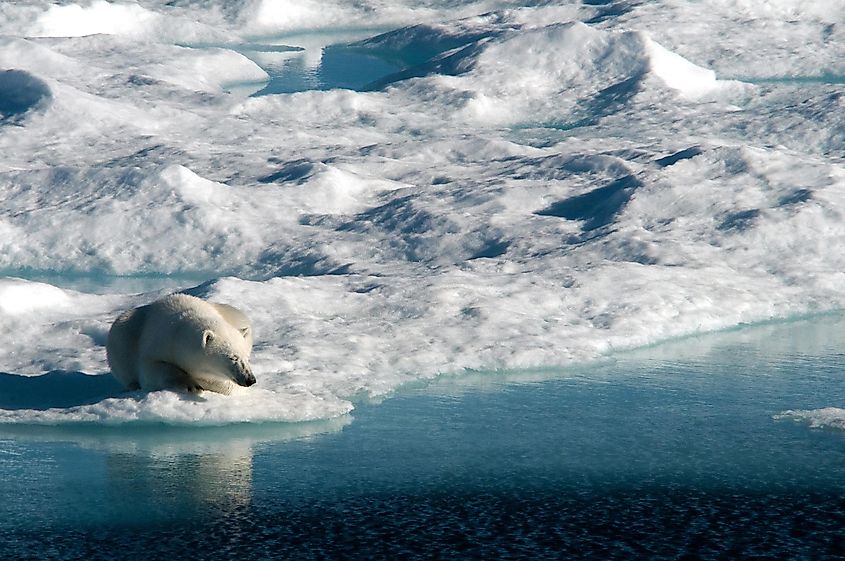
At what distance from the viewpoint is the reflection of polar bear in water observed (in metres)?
6.72

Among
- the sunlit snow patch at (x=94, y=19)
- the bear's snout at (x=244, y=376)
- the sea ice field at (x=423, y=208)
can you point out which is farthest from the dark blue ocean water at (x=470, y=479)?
the sunlit snow patch at (x=94, y=19)

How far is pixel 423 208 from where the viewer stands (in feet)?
38.4

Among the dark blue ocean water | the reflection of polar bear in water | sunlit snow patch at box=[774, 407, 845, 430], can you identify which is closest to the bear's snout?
the reflection of polar bear in water

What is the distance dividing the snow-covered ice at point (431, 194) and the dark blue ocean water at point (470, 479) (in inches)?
13.6

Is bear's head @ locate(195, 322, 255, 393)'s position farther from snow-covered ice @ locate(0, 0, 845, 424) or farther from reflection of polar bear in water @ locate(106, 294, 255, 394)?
snow-covered ice @ locate(0, 0, 845, 424)

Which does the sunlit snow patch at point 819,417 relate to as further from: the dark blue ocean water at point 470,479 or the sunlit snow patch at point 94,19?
the sunlit snow patch at point 94,19

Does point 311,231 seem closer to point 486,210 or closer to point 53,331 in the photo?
point 486,210

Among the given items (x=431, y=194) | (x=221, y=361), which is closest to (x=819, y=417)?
(x=221, y=361)

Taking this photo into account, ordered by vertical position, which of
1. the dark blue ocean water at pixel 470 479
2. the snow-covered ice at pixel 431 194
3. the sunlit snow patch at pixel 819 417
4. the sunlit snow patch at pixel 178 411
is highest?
the snow-covered ice at pixel 431 194

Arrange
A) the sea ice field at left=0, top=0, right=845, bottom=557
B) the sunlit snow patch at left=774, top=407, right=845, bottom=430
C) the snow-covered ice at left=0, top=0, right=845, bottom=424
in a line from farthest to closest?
1. the snow-covered ice at left=0, top=0, right=845, bottom=424
2. the sea ice field at left=0, top=0, right=845, bottom=557
3. the sunlit snow patch at left=774, top=407, right=845, bottom=430

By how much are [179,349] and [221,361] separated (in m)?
0.25

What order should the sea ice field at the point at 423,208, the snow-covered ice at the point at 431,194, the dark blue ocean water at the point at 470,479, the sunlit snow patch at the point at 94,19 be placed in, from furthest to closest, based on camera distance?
the sunlit snow patch at the point at 94,19, the snow-covered ice at the point at 431,194, the sea ice field at the point at 423,208, the dark blue ocean water at the point at 470,479

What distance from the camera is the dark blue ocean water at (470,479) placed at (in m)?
5.34

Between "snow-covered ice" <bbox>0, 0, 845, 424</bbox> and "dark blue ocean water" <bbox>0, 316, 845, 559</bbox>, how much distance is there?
34 centimetres
